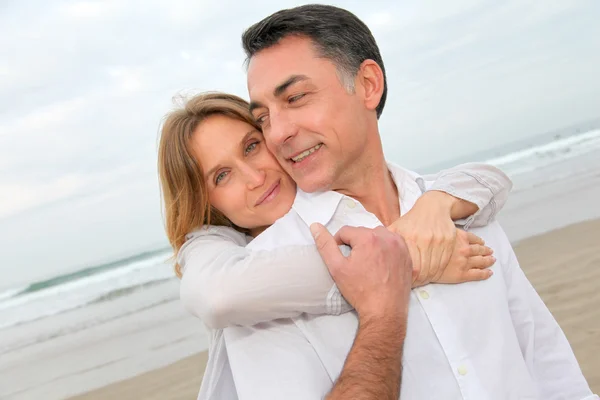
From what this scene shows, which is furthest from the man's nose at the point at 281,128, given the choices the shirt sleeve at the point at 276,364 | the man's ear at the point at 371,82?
the shirt sleeve at the point at 276,364

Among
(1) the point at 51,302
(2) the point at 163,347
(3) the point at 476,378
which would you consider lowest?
(1) the point at 51,302

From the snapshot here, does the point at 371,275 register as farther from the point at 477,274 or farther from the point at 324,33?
the point at 324,33

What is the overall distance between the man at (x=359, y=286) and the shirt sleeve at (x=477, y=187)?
0.29 ft

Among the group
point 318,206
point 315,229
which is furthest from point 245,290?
point 318,206

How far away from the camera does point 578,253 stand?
841 cm

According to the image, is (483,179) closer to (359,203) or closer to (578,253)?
(359,203)

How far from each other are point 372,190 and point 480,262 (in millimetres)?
586

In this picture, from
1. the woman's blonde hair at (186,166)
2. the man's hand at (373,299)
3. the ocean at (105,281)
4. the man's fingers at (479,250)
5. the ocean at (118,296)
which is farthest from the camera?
the ocean at (105,281)

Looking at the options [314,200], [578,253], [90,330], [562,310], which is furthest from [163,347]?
[314,200]

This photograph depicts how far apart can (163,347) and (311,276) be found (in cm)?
677

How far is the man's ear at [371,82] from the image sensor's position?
2.81 meters

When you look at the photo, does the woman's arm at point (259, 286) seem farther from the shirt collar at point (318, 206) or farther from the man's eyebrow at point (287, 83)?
the man's eyebrow at point (287, 83)

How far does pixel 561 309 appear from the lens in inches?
257

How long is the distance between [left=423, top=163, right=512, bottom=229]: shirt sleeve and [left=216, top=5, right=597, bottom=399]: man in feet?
0.29
